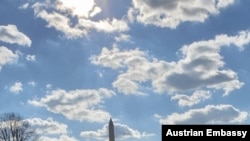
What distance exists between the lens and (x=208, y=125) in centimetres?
3150

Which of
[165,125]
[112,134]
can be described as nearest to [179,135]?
[165,125]

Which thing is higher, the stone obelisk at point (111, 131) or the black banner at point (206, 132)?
the stone obelisk at point (111, 131)

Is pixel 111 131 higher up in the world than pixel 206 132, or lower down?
higher up

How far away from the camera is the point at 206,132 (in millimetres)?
30859

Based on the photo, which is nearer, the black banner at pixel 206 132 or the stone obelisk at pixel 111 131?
the black banner at pixel 206 132

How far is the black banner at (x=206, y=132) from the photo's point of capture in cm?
3080

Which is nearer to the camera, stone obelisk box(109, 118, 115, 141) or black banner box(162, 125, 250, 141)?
black banner box(162, 125, 250, 141)

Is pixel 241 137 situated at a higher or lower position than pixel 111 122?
lower

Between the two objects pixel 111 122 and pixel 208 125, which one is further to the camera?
pixel 111 122

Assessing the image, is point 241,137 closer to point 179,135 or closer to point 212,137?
point 212,137

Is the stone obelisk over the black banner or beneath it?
over

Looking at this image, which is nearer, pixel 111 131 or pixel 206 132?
pixel 206 132

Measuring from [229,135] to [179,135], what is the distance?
312 cm

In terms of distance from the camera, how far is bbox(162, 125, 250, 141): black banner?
3080 centimetres
